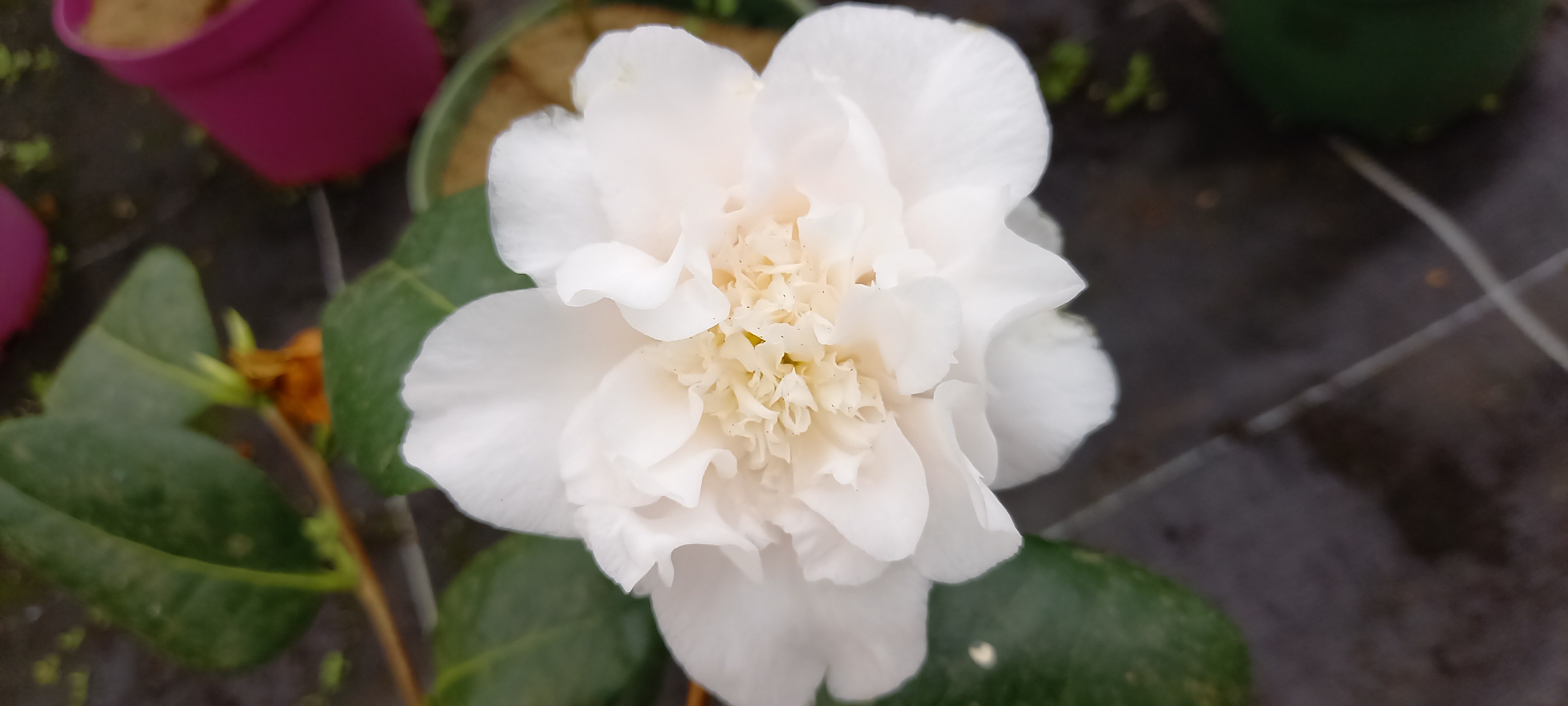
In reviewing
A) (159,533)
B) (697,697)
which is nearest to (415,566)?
(159,533)

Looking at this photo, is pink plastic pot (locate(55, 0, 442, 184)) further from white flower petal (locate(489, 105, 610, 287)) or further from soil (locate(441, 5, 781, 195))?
white flower petal (locate(489, 105, 610, 287))

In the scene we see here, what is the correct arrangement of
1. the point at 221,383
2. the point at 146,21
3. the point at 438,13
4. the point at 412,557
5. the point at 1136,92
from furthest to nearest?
the point at 438,13, the point at 1136,92, the point at 412,557, the point at 146,21, the point at 221,383

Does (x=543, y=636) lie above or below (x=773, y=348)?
below

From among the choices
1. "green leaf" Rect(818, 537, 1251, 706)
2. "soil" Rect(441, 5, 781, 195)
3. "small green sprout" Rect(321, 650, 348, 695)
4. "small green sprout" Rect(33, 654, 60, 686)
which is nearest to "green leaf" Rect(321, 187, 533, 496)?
"green leaf" Rect(818, 537, 1251, 706)

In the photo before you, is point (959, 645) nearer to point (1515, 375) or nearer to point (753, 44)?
point (753, 44)

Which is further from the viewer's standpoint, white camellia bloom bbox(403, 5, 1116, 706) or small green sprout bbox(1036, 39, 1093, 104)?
small green sprout bbox(1036, 39, 1093, 104)

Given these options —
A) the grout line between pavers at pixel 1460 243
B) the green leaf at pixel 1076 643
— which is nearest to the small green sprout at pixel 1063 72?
the grout line between pavers at pixel 1460 243

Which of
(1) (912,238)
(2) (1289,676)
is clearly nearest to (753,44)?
(1) (912,238)

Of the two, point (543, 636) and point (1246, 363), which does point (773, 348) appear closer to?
point (543, 636)
